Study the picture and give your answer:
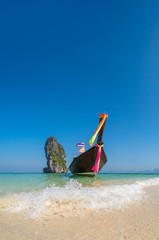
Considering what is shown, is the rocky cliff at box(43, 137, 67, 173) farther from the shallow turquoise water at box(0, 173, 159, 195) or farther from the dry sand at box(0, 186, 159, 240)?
the dry sand at box(0, 186, 159, 240)

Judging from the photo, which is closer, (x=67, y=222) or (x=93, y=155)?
(x=67, y=222)

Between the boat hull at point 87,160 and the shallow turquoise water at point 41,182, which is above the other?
the boat hull at point 87,160

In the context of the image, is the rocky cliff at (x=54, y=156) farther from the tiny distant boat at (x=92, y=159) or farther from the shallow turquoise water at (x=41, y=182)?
the shallow turquoise water at (x=41, y=182)

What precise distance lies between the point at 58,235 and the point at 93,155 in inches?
590

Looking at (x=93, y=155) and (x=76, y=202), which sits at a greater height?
(x=93, y=155)

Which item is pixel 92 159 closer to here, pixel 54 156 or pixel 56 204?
pixel 56 204

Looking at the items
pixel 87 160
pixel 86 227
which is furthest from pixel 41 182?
pixel 86 227

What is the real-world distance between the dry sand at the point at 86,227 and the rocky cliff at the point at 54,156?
78753 mm

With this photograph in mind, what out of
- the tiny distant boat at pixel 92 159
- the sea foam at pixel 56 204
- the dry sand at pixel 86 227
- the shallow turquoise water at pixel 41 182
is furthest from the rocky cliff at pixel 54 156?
the dry sand at pixel 86 227

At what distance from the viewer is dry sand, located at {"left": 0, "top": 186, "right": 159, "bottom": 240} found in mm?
2484

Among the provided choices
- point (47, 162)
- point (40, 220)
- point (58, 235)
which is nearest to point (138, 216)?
point (58, 235)

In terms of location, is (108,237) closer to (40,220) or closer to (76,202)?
(40,220)

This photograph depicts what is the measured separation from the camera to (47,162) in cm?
8206

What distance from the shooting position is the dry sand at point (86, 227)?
248cm
